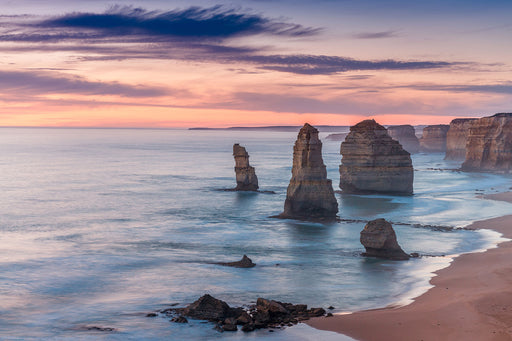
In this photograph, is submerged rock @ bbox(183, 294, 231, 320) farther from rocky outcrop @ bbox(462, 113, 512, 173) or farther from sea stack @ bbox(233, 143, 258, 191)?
rocky outcrop @ bbox(462, 113, 512, 173)

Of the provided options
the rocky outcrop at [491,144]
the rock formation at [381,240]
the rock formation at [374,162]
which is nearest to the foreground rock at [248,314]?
the rock formation at [381,240]

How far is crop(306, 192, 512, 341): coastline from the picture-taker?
90.3ft

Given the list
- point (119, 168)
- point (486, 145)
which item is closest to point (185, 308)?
point (486, 145)

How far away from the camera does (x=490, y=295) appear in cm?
3309

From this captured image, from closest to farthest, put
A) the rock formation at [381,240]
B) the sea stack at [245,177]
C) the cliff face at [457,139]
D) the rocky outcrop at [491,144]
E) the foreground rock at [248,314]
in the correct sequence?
the foreground rock at [248,314] < the rock formation at [381,240] < the sea stack at [245,177] < the rocky outcrop at [491,144] < the cliff face at [457,139]

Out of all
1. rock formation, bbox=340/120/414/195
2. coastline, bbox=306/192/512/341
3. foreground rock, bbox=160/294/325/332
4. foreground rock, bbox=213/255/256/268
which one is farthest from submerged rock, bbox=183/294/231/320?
rock formation, bbox=340/120/414/195

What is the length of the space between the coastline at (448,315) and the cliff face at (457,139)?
13758cm

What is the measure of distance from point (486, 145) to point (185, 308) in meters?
108

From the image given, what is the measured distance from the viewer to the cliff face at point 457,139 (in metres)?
169

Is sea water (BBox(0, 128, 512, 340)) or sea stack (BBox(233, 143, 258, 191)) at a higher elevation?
sea stack (BBox(233, 143, 258, 191))

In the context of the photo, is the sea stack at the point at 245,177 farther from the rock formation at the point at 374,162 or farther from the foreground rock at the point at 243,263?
the foreground rock at the point at 243,263

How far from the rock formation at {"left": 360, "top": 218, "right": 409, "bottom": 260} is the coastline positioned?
519 centimetres

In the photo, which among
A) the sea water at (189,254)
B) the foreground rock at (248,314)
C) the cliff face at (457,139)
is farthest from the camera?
the cliff face at (457,139)

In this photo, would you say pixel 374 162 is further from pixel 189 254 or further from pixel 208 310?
pixel 208 310
